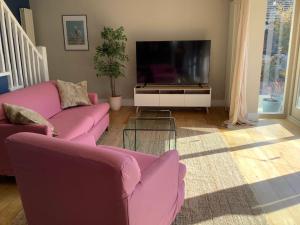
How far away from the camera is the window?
4.40m

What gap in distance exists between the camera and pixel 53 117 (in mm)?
3383

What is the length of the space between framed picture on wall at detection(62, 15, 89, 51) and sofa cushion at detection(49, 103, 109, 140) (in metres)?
2.30

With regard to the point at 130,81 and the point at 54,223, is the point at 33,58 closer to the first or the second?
the point at 130,81

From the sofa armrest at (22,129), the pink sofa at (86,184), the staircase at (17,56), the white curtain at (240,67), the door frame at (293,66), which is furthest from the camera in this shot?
the door frame at (293,66)

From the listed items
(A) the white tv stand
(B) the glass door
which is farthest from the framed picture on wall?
(B) the glass door

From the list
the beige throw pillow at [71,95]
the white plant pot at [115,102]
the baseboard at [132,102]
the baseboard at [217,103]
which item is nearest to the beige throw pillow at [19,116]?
the beige throw pillow at [71,95]

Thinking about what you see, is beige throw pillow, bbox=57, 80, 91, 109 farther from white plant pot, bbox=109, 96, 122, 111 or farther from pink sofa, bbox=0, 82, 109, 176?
white plant pot, bbox=109, 96, 122, 111

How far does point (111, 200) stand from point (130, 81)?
4595 millimetres

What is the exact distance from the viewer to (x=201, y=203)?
2309 mm

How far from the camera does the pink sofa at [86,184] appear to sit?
4.25 feet

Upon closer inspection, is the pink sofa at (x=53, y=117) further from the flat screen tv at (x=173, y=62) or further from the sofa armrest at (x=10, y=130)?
the flat screen tv at (x=173, y=62)

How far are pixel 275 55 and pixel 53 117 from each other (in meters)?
3.78

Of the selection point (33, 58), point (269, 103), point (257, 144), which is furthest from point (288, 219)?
point (33, 58)

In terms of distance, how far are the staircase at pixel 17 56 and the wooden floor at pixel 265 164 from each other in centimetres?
143
